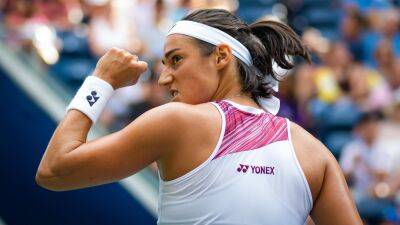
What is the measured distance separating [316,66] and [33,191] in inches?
123

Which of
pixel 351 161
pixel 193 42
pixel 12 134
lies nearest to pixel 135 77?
pixel 193 42

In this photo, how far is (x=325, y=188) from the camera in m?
2.92

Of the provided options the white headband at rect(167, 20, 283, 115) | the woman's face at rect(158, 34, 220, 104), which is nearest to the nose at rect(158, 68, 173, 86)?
the woman's face at rect(158, 34, 220, 104)

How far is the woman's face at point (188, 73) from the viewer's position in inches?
114

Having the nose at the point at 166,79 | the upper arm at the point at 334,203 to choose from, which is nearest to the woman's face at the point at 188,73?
the nose at the point at 166,79

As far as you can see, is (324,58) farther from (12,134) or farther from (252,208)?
(252,208)

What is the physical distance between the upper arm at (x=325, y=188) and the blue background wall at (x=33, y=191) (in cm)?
310

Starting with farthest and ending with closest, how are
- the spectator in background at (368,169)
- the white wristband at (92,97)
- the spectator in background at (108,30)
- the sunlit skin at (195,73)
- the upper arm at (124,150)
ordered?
the spectator in background at (108,30) → the spectator in background at (368,169) → the sunlit skin at (195,73) → the white wristband at (92,97) → the upper arm at (124,150)

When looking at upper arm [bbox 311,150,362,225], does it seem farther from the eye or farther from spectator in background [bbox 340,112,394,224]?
spectator in background [bbox 340,112,394,224]

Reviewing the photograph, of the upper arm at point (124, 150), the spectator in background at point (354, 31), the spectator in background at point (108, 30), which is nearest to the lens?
the upper arm at point (124, 150)

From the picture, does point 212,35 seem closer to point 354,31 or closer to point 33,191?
point 33,191

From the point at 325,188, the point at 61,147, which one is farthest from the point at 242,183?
the point at 61,147

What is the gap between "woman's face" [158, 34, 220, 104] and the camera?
289 cm

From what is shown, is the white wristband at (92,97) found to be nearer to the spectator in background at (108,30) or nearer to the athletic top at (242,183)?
the athletic top at (242,183)
